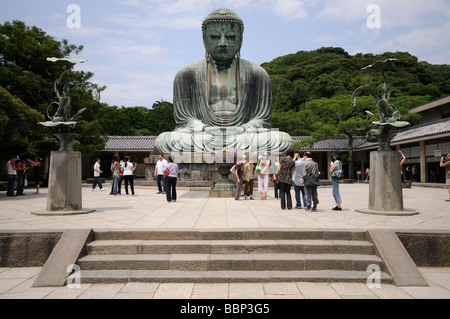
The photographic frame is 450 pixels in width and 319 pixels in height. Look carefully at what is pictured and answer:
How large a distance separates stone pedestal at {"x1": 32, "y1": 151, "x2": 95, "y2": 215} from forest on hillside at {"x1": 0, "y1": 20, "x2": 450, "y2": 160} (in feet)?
8.46

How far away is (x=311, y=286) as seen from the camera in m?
3.92

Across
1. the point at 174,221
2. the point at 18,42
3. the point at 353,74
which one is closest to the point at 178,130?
the point at 18,42

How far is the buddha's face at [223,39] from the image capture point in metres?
15.0

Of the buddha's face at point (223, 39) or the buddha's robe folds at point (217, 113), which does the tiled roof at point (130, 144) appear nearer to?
the buddha's robe folds at point (217, 113)

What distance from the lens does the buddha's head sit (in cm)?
1495

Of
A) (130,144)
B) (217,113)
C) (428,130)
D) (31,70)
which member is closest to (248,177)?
(217,113)

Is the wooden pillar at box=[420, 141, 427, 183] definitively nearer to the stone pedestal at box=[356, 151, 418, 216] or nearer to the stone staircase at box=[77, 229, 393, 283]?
the stone pedestal at box=[356, 151, 418, 216]

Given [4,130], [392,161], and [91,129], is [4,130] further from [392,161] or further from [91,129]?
[392,161]

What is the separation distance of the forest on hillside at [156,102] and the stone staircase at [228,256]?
3.62m

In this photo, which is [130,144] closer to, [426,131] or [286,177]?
[426,131]

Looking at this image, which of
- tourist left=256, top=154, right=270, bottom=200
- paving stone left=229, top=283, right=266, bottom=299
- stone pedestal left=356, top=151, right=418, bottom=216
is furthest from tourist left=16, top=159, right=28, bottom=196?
stone pedestal left=356, top=151, right=418, bottom=216

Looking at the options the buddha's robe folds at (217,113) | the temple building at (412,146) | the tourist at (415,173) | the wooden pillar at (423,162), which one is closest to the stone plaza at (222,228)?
the buddha's robe folds at (217,113)

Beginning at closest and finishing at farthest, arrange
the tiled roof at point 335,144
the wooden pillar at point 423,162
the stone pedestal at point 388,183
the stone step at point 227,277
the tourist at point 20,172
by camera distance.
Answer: the stone step at point 227,277 → the stone pedestal at point 388,183 → the tourist at point 20,172 → the wooden pillar at point 423,162 → the tiled roof at point 335,144

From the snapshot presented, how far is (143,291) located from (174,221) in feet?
6.81
